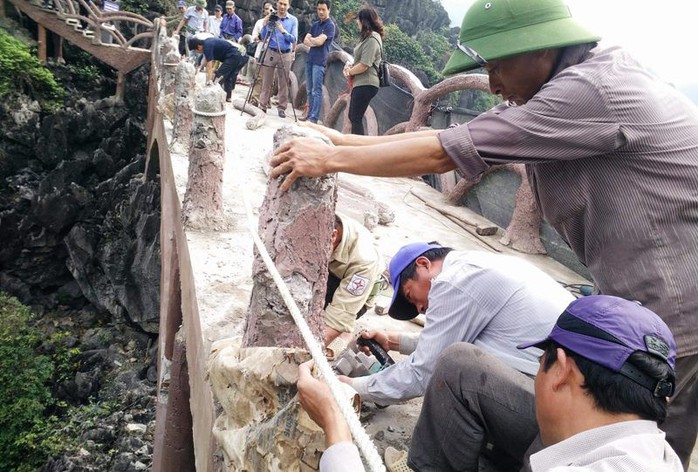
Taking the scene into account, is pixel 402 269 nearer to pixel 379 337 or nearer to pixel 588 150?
pixel 379 337

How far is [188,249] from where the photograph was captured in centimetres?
392

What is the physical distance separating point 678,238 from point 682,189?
6.2 inches

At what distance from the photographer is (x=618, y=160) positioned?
1.62 m

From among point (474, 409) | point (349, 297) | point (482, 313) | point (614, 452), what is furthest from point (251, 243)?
point (614, 452)

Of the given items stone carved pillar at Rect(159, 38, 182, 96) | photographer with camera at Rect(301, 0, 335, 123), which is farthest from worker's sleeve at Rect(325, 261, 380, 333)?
photographer with camera at Rect(301, 0, 335, 123)

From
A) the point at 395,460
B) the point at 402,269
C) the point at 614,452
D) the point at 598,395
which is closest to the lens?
the point at 614,452

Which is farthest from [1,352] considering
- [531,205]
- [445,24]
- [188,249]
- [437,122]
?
[445,24]

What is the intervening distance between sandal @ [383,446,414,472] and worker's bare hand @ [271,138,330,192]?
51.3 inches

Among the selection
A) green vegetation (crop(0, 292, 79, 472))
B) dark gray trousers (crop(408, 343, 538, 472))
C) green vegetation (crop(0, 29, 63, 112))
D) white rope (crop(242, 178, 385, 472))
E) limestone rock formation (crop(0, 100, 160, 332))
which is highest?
white rope (crop(242, 178, 385, 472))

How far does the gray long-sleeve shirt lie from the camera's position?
1.53m

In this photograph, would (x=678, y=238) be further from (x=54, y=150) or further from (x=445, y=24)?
(x=445, y=24)

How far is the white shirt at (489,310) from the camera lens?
6.84 feet

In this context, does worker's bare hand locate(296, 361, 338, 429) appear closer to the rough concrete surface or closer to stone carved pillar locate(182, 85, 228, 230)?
the rough concrete surface

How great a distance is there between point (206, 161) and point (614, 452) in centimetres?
363
